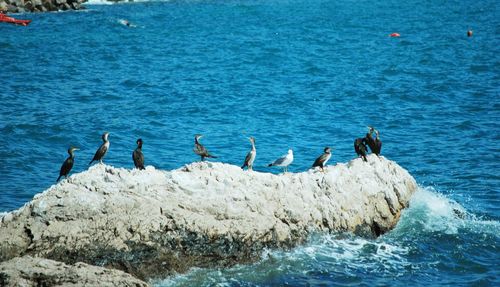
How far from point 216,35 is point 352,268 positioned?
4628cm

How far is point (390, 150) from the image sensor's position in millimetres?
24812

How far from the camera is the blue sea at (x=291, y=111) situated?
14828 mm

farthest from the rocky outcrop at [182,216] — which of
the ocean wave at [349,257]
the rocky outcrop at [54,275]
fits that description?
the rocky outcrop at [54,275]

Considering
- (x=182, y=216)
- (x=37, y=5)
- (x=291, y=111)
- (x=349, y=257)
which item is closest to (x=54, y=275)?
(x=182, y=216)

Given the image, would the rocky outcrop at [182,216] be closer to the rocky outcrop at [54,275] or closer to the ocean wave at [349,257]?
the ocean wave at [349,257]

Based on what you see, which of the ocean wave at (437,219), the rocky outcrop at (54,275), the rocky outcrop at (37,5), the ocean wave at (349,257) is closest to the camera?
the rocky outcrop at (54,275)

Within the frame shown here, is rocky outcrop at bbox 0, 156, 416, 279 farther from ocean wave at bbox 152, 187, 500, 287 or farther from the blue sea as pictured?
the blue sea

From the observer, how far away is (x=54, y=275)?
35.5 ft

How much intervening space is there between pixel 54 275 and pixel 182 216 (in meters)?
3.11

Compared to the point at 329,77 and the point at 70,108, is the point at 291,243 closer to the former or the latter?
the point at 70,108

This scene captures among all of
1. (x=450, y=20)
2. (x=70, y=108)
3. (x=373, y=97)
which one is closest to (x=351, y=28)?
(x=450, y=20)

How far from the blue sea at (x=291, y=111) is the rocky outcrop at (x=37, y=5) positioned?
1.73 meters

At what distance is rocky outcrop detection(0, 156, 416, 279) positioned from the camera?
12.4 meters

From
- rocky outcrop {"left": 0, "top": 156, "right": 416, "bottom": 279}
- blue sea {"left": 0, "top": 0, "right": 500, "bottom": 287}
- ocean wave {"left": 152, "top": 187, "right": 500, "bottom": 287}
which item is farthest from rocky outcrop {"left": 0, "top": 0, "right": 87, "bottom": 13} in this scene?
ocean wave {"left": 152, "top": 187, "right": 500, "bottom": 287}
